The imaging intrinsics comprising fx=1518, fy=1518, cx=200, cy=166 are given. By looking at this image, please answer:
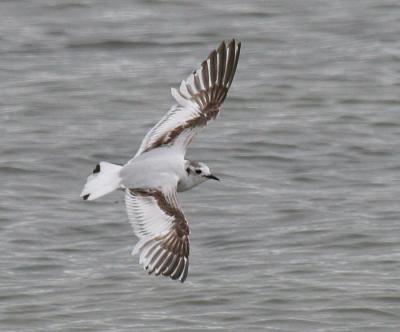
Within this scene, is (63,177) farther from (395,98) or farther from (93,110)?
(395,98)

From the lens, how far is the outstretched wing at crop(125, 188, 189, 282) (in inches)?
388

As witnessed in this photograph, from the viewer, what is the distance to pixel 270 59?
18953mm

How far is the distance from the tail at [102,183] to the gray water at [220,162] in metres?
1.85

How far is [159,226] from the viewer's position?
9906 mm

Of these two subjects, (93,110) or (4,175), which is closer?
(4,175)

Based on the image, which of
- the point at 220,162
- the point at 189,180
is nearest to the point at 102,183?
the point at 189,180

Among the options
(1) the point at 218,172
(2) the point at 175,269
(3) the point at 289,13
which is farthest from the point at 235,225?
(3) the point at 289,13

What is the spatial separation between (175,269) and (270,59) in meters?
9.47

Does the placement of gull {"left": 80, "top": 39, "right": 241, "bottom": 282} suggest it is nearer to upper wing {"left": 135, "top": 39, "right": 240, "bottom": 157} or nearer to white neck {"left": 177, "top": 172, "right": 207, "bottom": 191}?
white neck {"left": 177, "top": 172, "right": 207, "bottom": 191}

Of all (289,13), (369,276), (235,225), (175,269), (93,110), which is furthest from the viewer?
(289,13)

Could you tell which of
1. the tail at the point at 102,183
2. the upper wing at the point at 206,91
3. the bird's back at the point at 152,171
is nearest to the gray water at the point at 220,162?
the upper wing at the point at 206,91

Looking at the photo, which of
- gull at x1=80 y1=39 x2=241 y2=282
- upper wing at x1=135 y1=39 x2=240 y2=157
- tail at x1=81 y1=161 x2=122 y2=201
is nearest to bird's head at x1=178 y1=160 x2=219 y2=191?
gull at x1=80 y1=39 x2=241 y2=282

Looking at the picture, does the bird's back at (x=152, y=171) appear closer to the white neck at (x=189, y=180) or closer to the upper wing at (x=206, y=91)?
the white neck at (x=189, y=180)

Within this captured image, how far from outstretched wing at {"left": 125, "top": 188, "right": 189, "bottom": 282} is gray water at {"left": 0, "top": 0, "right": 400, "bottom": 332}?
1644 mm
